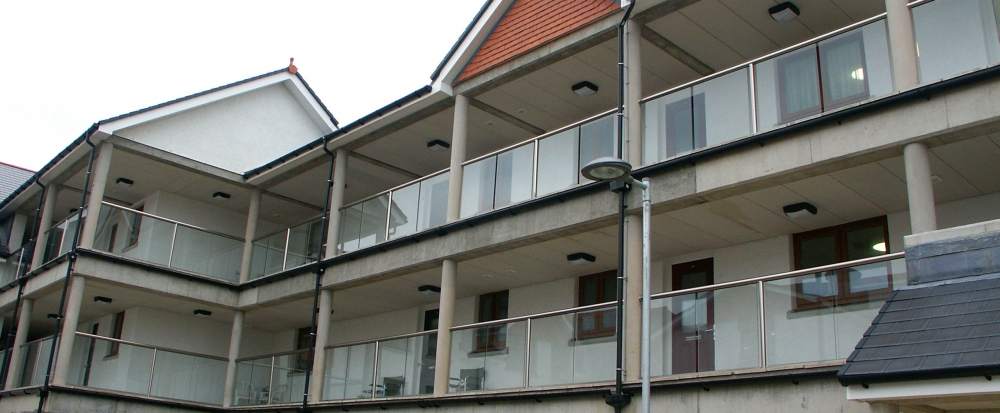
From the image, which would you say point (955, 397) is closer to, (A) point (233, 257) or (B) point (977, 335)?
(B) point (977, 335)

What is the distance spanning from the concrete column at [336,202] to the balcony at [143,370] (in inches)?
156

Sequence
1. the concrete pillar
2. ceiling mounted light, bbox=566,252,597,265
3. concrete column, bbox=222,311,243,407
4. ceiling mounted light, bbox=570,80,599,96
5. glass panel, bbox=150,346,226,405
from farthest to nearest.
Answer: concrete column, bbox=222,311,243,407 → glass panel, bbox=150,346,226,405 → ceiling mounted light, bbox=570,80,599,96 → ceiling mounted light, bbox=566,252,597,265 → the concrete pillar

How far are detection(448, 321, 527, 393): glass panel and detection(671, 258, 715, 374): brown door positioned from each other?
9.74 feet

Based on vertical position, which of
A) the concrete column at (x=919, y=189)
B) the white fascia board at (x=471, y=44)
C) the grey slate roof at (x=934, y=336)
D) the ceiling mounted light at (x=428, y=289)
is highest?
the white fascia board at (x=471, y=44)

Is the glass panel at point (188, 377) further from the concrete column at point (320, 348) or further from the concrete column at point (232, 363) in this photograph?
the concrete column at point (320, 348)

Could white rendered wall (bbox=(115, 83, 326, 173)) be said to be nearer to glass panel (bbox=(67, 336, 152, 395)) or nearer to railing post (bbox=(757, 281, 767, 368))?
glass panel (bbox=(67, 336, 152, 395))

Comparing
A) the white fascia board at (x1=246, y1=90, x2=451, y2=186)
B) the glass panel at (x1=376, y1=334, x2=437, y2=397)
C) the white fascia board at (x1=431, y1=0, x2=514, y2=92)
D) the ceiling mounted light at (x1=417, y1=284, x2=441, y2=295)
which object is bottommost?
the glass panel at (x1=376, y1=334, x2=437, y2=397)

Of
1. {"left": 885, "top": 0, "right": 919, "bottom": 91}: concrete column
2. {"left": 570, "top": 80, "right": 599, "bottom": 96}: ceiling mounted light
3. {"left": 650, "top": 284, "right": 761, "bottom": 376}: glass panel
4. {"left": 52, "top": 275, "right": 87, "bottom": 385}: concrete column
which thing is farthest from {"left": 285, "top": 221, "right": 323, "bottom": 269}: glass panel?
{"left": 885, "top": 0, "right": 919, "bottom": 91}: concrete column

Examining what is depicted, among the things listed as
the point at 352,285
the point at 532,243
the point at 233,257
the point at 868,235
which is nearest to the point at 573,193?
the point at 532,243

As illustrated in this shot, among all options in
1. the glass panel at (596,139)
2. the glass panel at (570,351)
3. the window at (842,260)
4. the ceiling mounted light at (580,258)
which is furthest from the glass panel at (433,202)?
the window at (842,260)

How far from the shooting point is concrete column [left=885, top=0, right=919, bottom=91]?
36.4 feet

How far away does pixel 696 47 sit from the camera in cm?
1529

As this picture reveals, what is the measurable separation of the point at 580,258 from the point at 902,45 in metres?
6.88

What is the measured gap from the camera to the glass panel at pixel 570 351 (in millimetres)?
13531
